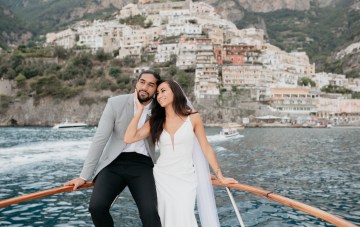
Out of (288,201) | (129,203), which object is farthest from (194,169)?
(129,203)

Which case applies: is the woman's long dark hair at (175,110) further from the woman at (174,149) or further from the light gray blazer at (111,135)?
the light gray blazer at (111,135)

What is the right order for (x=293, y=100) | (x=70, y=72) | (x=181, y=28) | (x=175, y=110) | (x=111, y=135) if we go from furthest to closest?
1. (x=181, y=28)
2. (x=70, y=72)
3. (x=293, y=100)
4. (x=111, y=135)
5. (x=175, y=110)

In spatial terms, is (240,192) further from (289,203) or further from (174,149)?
(289,203)

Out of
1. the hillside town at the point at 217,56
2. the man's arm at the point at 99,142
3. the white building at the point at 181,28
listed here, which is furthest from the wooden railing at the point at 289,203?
the white building at the point at 181,28

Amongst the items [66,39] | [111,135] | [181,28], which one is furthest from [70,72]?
[111,135]

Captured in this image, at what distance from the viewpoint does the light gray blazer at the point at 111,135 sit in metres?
3.99

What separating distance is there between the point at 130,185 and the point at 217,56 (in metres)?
88.9

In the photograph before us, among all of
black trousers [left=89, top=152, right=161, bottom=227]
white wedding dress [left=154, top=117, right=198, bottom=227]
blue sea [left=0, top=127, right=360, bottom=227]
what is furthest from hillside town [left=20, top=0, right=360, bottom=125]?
white wedding dress [left=154, top=117, right=198, bottom=227]

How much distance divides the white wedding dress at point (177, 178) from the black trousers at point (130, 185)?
94mm

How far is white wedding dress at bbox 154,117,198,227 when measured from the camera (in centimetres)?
375

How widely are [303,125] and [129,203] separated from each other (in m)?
66.7

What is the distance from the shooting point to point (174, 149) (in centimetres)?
386

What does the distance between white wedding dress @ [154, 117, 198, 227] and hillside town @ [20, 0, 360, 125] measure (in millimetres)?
72716

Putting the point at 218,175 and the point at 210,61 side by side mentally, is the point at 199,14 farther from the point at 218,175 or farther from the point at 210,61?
the point at 218,175
